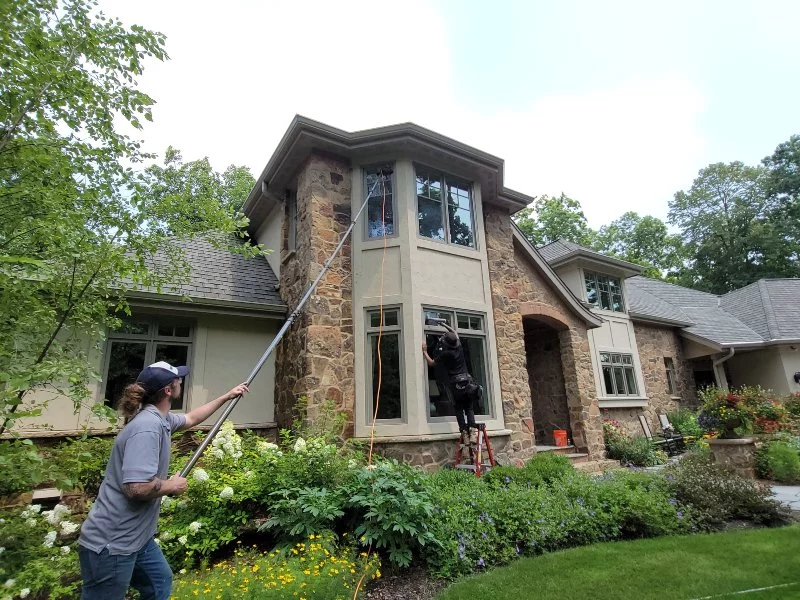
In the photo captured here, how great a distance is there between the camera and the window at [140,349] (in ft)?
23.4

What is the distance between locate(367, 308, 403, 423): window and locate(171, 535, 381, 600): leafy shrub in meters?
3.03

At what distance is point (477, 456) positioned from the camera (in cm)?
648

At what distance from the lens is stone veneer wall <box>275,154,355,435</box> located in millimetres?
6918

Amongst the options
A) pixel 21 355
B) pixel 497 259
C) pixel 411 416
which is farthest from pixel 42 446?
pixel 497 259

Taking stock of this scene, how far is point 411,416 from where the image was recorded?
269 inches

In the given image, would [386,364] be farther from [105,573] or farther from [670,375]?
[670,375]

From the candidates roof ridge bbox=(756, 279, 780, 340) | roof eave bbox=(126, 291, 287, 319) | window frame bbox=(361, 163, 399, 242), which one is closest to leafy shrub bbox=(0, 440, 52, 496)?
roof eave bbox=(126, 291, 287, 319)

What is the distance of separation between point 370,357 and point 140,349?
13.7 ft

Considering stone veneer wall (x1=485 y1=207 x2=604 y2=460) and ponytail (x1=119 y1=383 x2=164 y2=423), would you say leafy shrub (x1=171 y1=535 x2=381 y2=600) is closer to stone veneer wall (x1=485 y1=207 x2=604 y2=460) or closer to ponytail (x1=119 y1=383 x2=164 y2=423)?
ponytail (x1=119 y1=383 x2=164 y2=423)

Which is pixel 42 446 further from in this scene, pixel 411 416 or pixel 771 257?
pixel 771 257

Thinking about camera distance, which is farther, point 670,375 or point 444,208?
point 670,375

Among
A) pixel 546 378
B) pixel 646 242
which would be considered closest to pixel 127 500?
pixel 546 378

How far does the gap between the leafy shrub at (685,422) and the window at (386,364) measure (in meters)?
11.1

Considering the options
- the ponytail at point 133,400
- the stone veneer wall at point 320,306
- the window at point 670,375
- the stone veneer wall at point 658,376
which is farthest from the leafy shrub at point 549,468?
the window at point 670,375
